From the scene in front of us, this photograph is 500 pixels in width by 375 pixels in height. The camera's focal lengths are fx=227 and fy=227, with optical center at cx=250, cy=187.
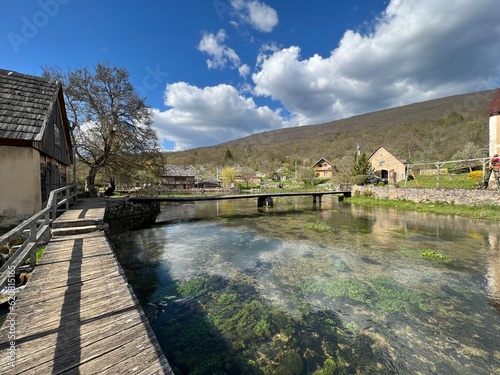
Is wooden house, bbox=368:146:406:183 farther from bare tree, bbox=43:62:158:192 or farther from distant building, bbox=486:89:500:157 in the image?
bare tree, bbox=43:62:158:192

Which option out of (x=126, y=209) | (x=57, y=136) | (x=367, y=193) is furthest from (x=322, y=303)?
(x=367, y=193)

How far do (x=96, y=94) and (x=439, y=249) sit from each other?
25.3 m

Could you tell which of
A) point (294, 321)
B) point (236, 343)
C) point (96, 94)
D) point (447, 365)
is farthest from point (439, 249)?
point (96, 94)

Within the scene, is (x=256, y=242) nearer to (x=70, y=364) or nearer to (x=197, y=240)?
(x=197, y=240)

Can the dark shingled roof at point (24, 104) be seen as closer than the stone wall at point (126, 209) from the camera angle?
Yes

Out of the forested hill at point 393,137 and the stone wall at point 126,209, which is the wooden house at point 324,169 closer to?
the forested hill at point 393,137

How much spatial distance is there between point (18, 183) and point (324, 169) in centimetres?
5985

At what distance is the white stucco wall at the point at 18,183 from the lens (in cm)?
869

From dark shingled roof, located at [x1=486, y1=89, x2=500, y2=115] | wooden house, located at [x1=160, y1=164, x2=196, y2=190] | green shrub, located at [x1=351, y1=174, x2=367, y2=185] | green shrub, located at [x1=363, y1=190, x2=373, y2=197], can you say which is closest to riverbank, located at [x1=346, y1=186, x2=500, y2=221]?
green shrub, located at [x1=363, y1=190, x2=373, y2=197]

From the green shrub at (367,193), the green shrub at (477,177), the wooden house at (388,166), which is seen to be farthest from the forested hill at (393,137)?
the green shrub at (367,193)

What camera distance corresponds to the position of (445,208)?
19.9 meters

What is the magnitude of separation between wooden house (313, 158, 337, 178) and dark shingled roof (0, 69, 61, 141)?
56.6 metres

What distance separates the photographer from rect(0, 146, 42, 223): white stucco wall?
8688 mm

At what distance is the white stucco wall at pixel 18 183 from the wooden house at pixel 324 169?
5778 cm
